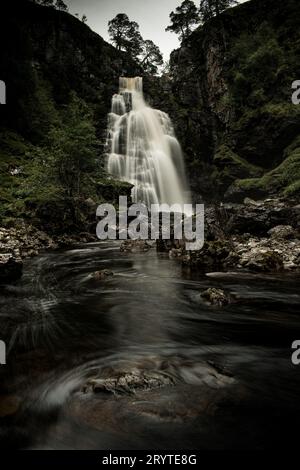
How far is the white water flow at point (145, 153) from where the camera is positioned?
Result: 30.3 meters

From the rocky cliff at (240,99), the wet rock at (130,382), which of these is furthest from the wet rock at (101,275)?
the rocky cliff at (240,99)

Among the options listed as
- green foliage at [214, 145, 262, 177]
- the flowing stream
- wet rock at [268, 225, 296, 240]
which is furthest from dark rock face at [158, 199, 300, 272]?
green foliage at [214, 145, 262, 177]

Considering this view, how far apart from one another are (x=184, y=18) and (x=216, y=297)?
5419cm

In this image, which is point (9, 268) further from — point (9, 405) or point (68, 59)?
point (68, 59)

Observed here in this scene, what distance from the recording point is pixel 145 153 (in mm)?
32000

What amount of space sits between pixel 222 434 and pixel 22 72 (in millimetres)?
33571

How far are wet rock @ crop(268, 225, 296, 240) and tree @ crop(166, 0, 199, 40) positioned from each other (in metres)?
46.7

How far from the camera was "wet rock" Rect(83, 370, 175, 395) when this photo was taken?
3.29m

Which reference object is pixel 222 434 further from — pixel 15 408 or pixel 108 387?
pixel 15 408

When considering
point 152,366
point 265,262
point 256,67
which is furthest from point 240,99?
point 152,366

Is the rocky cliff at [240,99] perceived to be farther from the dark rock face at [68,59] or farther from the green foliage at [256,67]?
the dark rock face at [68,59]

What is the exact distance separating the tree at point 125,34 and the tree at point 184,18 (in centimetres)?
620

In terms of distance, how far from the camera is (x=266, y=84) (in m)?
31.0

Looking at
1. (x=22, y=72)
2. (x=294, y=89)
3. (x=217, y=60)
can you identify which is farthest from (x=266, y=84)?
(x=22, y=72)
